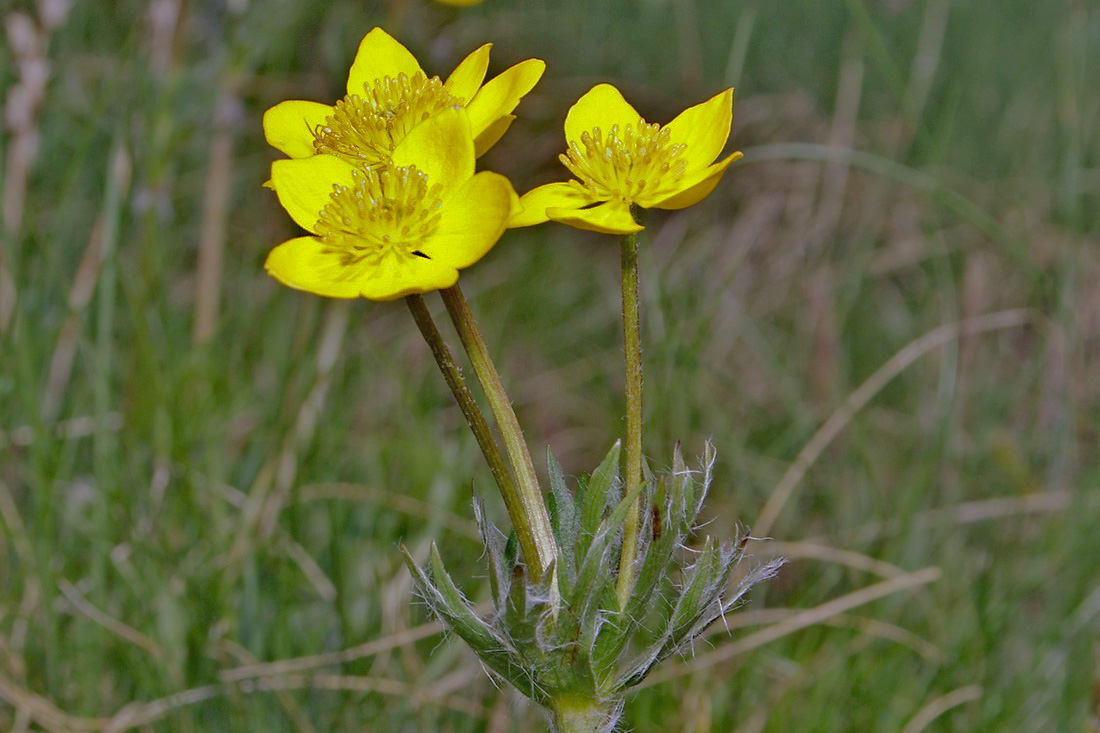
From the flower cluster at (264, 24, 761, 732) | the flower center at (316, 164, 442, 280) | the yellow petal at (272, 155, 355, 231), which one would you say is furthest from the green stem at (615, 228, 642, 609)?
the yellow petal at (272, 155, 355, 231)

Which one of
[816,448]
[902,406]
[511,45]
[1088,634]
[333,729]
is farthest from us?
[511,45]

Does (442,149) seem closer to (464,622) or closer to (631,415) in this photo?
(631,415)

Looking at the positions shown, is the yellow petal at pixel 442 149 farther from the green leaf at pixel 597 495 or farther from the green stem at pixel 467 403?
the green leaf at pixel 597 495

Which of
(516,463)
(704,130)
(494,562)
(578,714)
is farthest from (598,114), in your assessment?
(578,714)

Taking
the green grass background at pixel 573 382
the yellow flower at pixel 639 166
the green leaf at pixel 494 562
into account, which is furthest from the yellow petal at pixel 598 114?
the green grass background at pixel 573 382

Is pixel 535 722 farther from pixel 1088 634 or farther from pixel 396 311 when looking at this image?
pixel 396 311

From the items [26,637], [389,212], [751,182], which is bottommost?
[26,637]

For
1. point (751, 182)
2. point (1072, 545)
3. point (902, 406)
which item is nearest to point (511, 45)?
point (751, 182)
